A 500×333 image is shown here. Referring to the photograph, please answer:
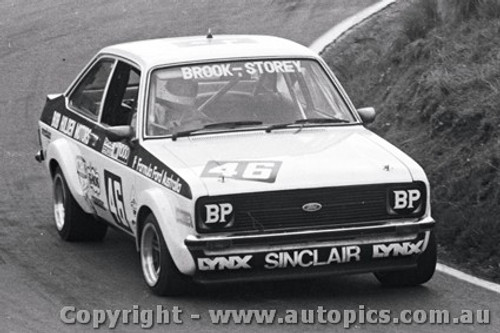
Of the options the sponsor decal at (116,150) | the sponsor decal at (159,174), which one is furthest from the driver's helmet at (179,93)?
the sponsor decal at (159,174)

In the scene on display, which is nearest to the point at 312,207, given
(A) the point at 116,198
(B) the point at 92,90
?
(A) the point at 116,198

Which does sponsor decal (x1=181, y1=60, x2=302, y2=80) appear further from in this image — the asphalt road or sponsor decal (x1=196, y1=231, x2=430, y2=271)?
sponsor decal (x1=196, y1=231, x2=430, y2=271)

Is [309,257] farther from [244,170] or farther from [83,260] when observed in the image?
[83,260]

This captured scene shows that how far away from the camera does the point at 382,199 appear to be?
9.01 m

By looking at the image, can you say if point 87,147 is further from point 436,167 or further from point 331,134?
point 436,167

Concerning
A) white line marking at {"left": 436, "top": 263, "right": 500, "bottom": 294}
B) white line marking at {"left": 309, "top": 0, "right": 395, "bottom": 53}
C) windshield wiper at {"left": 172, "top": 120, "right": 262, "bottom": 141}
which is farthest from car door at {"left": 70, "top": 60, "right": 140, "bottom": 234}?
white line marking at {"left": 309, "top": 0, "right": 395, "bottom": 53}

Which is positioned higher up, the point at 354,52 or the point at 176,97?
the point at 176,97

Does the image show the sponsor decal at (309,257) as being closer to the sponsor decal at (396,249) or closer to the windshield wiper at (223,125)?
the sponsor decal at (396,249)

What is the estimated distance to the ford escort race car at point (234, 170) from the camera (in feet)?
28.9

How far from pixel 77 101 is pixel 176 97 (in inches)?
63.8

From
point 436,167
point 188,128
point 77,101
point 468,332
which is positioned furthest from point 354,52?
point 468,332

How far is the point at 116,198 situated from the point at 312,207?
1.79 m

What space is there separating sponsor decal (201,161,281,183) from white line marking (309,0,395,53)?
888cm

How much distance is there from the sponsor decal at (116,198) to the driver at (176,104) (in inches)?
21.2
